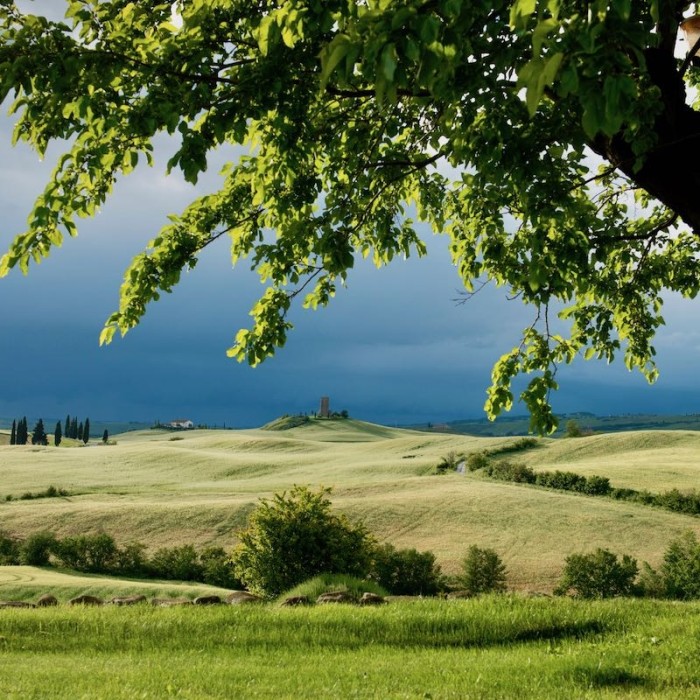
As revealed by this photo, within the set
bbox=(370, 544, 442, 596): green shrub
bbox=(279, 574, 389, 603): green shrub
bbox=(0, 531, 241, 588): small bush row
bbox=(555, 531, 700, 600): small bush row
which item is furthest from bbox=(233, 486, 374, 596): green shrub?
bbox=(0, 531, 241, 588): small bush row

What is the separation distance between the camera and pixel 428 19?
5117 mm

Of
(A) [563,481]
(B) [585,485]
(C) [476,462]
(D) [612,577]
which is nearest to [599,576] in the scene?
(D) [612,577]

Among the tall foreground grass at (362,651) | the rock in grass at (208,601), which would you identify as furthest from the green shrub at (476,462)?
the rock in grass at (208,601)

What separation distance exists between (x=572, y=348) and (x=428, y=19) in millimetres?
12291

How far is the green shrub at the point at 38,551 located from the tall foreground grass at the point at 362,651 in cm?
2611

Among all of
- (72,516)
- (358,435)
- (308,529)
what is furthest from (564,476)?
(358,435)

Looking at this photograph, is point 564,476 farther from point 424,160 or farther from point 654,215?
point 424,160

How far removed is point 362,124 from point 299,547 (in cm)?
1145

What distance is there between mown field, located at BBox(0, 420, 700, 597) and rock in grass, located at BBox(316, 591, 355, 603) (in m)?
20.7

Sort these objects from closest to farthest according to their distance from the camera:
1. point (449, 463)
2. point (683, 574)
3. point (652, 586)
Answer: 1. point (683, 574)
2. point (652, 586)
3. point (449, 463)

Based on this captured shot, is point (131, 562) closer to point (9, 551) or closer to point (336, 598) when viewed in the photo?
point (9, 551)

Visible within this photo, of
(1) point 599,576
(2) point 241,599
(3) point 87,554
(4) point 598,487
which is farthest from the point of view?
(4) point 598,487

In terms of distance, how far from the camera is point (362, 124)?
1312cm

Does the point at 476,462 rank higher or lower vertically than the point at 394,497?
higher
